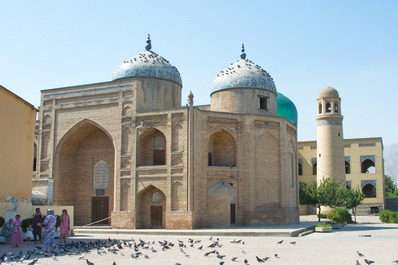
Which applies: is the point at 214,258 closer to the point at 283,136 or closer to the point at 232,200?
the point at 232,200

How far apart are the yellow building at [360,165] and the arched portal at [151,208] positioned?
21.4m

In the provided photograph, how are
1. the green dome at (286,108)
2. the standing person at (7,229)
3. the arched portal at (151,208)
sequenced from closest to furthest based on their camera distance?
1. the standing person at (7,229)
2. the arched portal at (151,208)
3. the green dome at (286,108)

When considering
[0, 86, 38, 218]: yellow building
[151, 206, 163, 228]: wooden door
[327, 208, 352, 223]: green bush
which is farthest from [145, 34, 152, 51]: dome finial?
[327, 208, 352, 223]: green bush

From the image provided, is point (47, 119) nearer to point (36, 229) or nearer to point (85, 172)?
point (85, 172)

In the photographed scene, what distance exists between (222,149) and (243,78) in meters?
4.53

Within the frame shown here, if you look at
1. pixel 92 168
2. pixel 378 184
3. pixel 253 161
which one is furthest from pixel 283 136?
pixel 378 184

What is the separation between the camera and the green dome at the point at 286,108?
122 ft

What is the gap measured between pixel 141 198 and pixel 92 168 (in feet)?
14.6

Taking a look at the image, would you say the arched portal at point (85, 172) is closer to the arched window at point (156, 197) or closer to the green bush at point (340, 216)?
the arched window at point (156, 197)

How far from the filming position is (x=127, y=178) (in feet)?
79.7

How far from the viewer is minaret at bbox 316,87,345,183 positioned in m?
37.0

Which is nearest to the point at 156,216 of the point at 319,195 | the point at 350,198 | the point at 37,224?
the point at 37,224

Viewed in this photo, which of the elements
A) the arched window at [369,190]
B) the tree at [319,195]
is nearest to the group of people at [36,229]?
the tree at [319,195]

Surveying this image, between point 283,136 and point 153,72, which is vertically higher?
point 153,72
